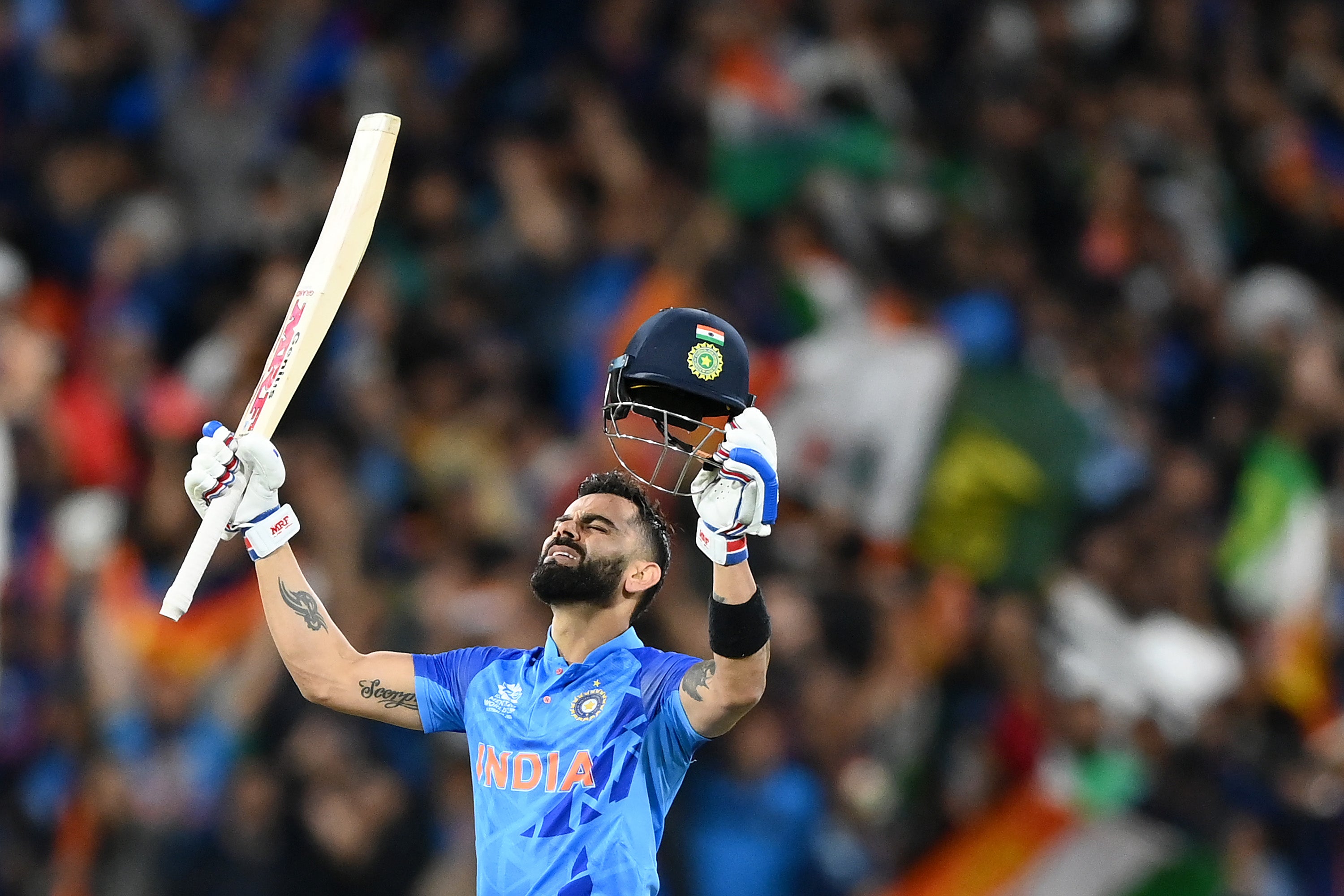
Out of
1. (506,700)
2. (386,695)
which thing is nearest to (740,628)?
(506,700)

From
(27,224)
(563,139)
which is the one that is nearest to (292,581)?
(27,224)

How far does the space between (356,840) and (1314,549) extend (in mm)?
6207

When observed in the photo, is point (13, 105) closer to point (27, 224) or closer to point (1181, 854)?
point (27, 224)

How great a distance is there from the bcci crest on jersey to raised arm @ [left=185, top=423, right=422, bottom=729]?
29 centimetres

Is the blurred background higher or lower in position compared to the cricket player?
higher

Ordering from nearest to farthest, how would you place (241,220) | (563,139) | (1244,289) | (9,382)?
(9,382) → (241,220) → (563,139) → (1244,289)

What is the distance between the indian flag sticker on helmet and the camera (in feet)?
16.2

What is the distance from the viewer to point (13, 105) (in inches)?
373

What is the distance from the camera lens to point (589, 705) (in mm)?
5066

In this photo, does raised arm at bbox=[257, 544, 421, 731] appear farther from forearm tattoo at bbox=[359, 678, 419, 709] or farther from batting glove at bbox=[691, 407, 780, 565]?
batting glove at bbox=[691, 407, 780, 565]

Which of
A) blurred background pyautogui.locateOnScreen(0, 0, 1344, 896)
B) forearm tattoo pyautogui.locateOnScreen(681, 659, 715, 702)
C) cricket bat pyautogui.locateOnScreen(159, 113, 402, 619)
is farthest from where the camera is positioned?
blurred background pyautogui.locateOnScreen(0, 0, 1344, 896)

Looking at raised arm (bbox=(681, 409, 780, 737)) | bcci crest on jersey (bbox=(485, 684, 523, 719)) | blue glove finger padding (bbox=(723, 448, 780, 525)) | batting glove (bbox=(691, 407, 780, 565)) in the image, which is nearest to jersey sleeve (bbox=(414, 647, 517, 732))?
bcci crest on jersey (bbox=(485, 684, 523, 719))

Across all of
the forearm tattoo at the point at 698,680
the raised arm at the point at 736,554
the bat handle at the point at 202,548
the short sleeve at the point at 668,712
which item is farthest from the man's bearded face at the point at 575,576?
the bat handle at the point at 202,548

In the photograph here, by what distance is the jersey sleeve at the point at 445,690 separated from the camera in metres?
5.34
